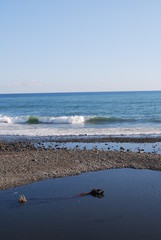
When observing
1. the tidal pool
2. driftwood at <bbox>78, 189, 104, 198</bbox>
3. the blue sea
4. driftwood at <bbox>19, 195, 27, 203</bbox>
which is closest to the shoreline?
the tidal pool

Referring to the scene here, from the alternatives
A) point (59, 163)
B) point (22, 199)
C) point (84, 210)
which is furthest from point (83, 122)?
point (84, 210)

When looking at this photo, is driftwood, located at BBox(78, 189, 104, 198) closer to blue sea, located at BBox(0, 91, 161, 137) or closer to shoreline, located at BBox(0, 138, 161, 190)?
shoreline, located at BBox(0, 138, 161, 190)

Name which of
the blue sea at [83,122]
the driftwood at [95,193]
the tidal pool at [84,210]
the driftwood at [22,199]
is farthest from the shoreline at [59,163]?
the blue sea at [83,122]

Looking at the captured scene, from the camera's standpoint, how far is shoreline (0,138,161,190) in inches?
511

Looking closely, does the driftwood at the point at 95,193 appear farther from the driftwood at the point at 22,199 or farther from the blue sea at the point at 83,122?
the blue sea at the point at 83,122

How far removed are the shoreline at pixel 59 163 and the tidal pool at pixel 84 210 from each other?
666 millimetres

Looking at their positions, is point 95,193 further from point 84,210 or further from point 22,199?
point 22,199

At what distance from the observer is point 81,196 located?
10961mm

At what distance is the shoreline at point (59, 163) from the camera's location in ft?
42.5

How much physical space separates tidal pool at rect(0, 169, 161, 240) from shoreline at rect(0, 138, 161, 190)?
2.19 feet

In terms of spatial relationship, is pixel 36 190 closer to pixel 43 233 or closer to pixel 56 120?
pixel 43 233

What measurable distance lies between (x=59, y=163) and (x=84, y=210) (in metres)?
5.29

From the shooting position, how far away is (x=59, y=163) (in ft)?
49.0

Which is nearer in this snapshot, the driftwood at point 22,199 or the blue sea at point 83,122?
the driftwood at point 22,199
